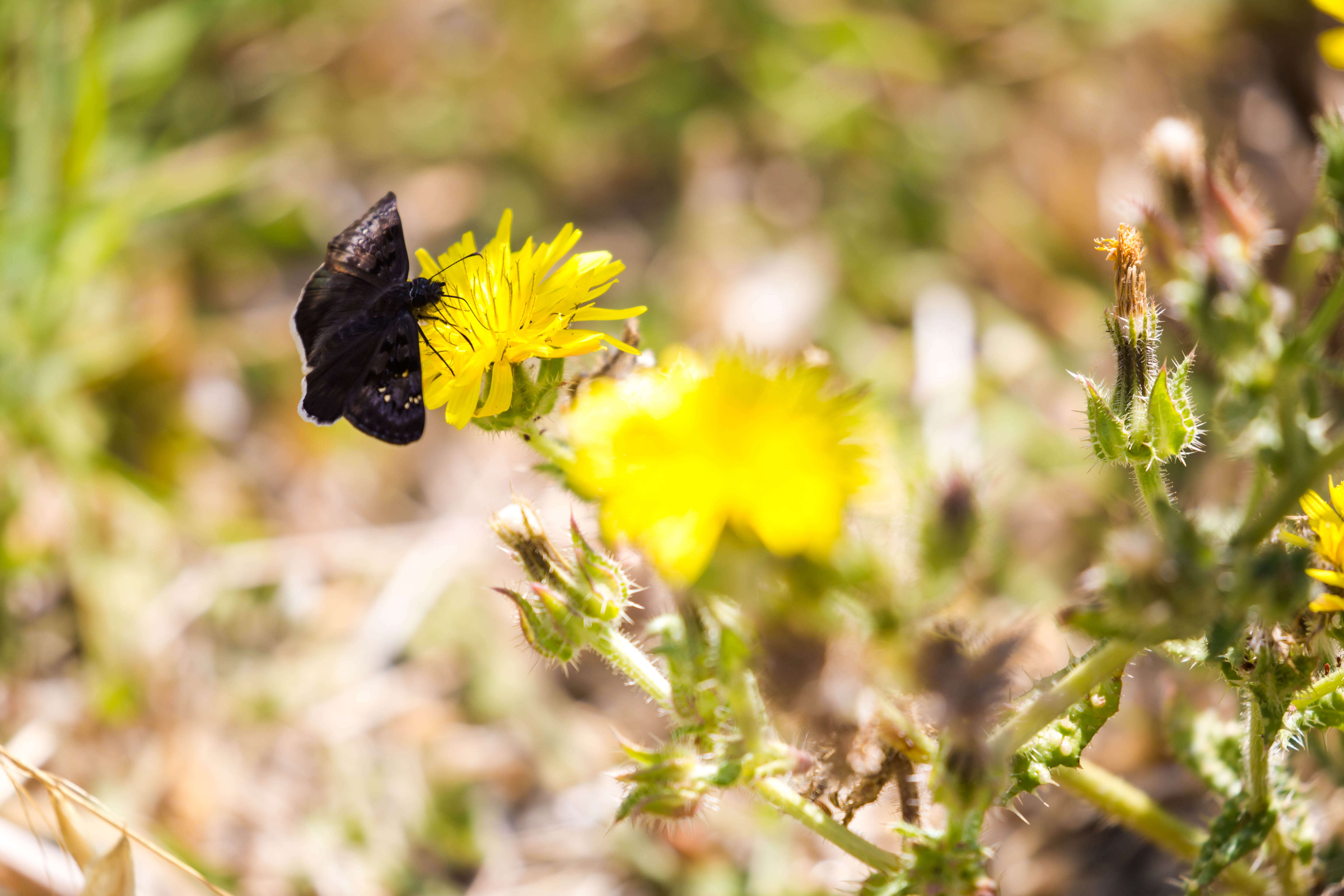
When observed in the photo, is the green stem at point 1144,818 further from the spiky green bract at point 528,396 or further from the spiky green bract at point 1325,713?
the spiky green bract at point 528,396

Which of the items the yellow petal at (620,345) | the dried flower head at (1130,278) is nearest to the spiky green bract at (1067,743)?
the dried flower head at (1130,278)

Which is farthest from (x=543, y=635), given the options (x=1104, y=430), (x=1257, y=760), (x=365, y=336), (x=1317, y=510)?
(x=1317, y=510)

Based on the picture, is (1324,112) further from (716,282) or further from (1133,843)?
(1133,843)

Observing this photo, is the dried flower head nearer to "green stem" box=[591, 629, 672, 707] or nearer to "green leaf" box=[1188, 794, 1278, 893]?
"green leaf" box=[1188, 794, 1278, 893]

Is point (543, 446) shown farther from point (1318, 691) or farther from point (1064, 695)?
point (1318, 691)

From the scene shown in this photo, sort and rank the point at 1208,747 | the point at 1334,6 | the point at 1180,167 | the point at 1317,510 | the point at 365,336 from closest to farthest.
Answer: the point at 1334,6 < the point at 1317,510 < the point at 365,336 < the point at 1208,747 < the point at 1180,167
